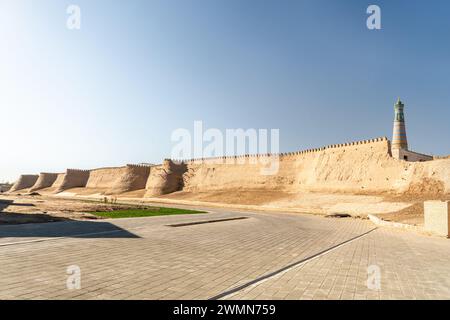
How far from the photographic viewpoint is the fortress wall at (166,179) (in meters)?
57.7

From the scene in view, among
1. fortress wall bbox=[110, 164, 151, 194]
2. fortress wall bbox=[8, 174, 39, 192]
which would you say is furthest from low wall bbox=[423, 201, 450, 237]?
fortress wall bbox=[8, 174, 39, 192]

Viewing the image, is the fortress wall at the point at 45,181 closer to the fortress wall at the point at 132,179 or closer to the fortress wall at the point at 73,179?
the fortress wall at the point at 73,179

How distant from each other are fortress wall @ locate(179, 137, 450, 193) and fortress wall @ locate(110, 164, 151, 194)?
33.5 ft

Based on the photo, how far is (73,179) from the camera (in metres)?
78.7

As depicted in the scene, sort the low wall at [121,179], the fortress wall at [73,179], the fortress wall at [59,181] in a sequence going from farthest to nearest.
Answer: the fortress wall at [59,181] < the fortress wall at [73,179] < the low wall at [121,179]

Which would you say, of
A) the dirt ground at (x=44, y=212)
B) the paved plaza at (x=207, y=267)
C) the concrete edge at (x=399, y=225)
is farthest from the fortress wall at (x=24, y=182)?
the concrete edge at (x=399, y=225)

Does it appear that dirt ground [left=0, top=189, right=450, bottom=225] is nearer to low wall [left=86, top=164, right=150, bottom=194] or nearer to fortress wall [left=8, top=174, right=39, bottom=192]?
low wall [left=86, top=164, right=150, bottom=194]

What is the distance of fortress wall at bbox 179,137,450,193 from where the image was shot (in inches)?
1272

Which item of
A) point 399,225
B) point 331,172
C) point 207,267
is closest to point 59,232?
point 207,267

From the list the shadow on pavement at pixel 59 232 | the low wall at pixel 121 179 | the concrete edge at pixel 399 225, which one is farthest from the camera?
the low wall at pixel 121 179

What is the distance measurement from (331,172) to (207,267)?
3846cm

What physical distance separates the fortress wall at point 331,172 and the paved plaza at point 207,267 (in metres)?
25.2

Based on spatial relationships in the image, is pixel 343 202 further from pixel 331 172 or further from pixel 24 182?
pixel 24 182
